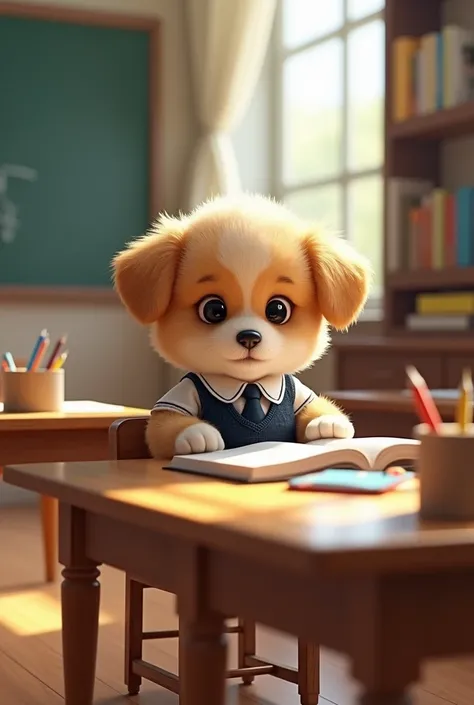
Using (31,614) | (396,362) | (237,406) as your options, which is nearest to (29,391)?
(31,614)

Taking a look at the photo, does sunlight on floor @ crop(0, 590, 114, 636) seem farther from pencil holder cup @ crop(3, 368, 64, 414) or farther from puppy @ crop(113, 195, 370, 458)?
puppy @ crop(113, 195, 370, 458)

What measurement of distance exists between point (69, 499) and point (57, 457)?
1.00 metres

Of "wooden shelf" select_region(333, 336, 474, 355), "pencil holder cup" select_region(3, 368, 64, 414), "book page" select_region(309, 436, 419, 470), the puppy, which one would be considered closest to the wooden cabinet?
"wooden shelf" select_region(333, 336, 474, 355)

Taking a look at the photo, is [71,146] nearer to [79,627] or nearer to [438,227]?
[438,227]

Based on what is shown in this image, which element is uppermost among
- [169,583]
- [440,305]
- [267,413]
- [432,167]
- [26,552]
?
[432,167]

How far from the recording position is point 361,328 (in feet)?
15.5

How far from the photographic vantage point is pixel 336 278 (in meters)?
1.74

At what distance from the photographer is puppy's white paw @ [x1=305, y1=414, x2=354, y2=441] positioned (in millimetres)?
1690

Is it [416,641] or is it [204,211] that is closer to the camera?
[416,641]

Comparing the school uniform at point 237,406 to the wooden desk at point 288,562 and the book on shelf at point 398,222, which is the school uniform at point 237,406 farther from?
the book on shelf at point 398,222

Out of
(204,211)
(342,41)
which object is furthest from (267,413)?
(342,41)

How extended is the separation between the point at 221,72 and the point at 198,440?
12.4ft

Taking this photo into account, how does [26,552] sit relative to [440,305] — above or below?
below

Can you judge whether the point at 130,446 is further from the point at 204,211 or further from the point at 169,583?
the point at 169,583
